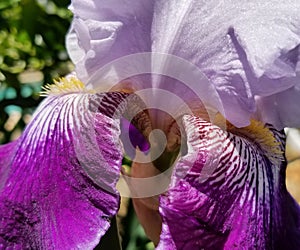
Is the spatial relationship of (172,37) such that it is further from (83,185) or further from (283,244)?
(283,244)

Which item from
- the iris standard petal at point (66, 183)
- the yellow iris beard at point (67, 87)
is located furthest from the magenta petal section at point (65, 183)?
the yellow iris beard at point (67, 87)

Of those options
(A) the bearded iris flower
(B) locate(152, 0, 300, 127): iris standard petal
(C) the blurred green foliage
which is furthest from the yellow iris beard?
(C) the blurred green foliage

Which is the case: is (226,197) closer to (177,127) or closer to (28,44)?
(177,127)

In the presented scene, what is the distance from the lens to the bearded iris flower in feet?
3.00

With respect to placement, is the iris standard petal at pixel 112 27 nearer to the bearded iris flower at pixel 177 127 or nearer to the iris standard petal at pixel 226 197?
the bearded iris flower at pixel 177 127

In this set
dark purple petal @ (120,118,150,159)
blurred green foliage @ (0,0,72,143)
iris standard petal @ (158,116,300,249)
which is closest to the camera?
iris standard petal @ (158,116,300,249)

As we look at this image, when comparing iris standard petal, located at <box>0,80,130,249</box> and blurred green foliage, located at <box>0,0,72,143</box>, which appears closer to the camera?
iris standard petal, located at <box>0,80,130,249</box>

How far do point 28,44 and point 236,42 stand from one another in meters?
0.86

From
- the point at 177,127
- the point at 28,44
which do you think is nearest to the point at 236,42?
the point at 177,127

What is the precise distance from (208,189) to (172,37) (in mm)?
235

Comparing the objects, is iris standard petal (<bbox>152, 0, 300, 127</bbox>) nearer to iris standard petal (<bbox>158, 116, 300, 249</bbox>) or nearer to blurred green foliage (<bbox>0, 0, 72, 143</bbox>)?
iris standard petal (<bbox>158, 116, 300, 249</bbox>)

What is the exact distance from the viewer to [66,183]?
0.93m

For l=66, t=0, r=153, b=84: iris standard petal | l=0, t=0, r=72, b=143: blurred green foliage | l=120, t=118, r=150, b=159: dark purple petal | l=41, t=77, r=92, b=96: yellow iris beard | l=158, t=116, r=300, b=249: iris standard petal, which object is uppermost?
l=66, t=0, r=153, b=84: iris standard petal

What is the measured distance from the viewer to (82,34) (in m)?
1.03
